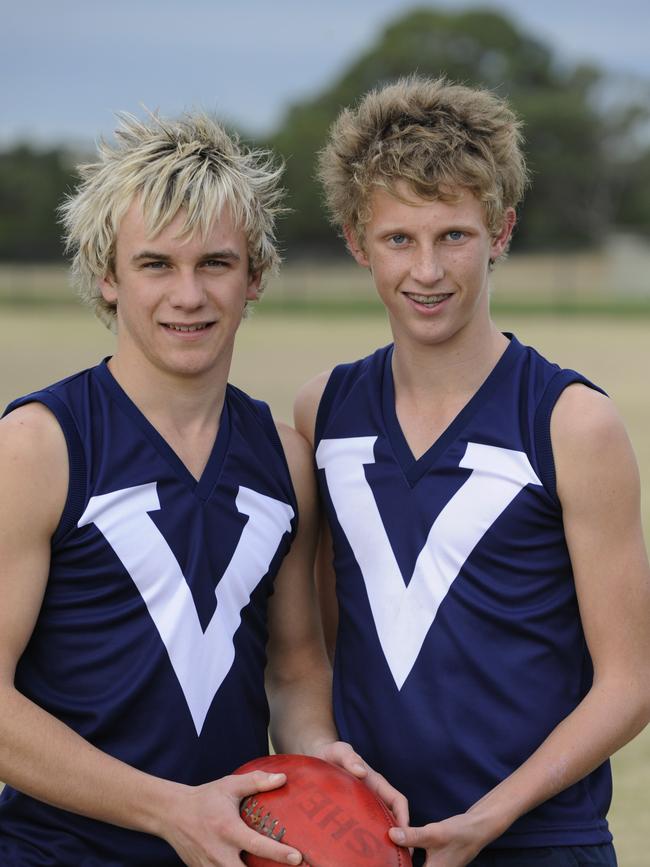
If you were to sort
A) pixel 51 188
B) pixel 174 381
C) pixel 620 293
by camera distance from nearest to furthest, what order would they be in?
1. pixel 174 381
2. pixel 620 293
3. pixel 51 188

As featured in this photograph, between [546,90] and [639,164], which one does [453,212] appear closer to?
[639,164]

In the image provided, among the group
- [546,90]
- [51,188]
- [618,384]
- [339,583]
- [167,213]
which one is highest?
[546,90]

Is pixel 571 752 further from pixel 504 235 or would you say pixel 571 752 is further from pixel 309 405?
pixel 504 235

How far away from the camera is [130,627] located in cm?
297

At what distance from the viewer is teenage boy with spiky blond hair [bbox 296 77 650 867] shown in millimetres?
3045

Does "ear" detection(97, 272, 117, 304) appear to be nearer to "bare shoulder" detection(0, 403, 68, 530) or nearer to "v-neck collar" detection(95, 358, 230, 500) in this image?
"v-neck collar" detection(95, 358, 230, 500)

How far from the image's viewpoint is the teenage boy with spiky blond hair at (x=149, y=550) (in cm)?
282

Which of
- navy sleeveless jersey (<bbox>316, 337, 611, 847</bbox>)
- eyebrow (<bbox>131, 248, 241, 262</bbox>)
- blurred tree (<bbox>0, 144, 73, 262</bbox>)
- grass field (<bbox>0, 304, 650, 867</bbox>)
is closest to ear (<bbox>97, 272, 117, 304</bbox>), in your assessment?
eyebrow (<bbox>131, 248, 241, 262</bbox>)

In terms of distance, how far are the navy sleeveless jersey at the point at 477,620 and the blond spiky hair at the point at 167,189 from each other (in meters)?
0.73

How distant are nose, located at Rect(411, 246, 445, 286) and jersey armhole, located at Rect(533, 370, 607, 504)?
387mm

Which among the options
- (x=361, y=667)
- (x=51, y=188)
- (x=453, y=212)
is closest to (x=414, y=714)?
(x=361, y=667)

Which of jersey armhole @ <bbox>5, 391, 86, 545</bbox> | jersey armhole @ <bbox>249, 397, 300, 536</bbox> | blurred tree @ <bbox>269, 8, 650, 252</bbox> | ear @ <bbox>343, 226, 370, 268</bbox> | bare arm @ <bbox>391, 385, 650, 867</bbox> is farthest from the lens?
blurred tree @ <bbox>269, 8, 650, 252</bbox>

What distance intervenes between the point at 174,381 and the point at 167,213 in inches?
16.3

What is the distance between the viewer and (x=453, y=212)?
323cm
